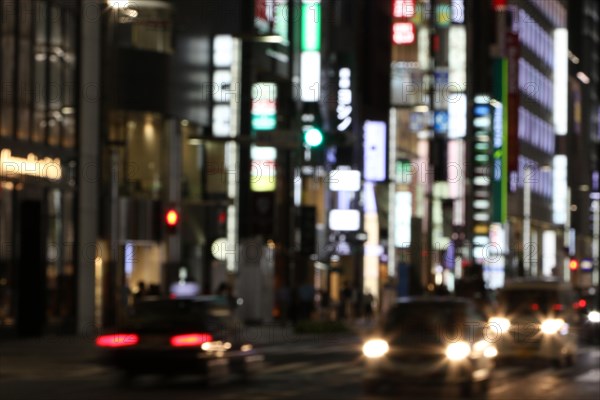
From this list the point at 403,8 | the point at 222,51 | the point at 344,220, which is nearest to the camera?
the point at 222,51

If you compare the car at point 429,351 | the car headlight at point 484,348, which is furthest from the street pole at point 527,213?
the car at point 429,351

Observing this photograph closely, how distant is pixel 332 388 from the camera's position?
85.3 ft

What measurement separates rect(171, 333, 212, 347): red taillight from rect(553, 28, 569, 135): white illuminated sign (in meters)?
106

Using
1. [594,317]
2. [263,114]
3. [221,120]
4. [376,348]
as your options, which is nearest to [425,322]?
[376,348]

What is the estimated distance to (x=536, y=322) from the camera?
34531 millimetres

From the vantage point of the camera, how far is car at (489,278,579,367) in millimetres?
33938

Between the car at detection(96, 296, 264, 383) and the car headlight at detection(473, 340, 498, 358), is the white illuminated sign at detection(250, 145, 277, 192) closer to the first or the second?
the car at detection(96, 296, 264, 383)

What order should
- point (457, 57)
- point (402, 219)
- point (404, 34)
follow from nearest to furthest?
point (402, 219), point (404, 34), point (457, 57)

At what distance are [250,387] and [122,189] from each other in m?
28.2

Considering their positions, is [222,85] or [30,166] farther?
[222,85]

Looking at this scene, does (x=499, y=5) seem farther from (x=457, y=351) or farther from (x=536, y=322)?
(x=457, y=351)

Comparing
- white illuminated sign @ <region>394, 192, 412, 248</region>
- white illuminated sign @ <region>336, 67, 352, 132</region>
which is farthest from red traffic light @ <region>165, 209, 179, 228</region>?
white illuminated sign @ <region>394, 192, 412, 248</region>

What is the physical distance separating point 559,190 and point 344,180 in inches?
2529

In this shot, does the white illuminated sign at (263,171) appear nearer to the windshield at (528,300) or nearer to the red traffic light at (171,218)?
the red traffic light at (171,218)
